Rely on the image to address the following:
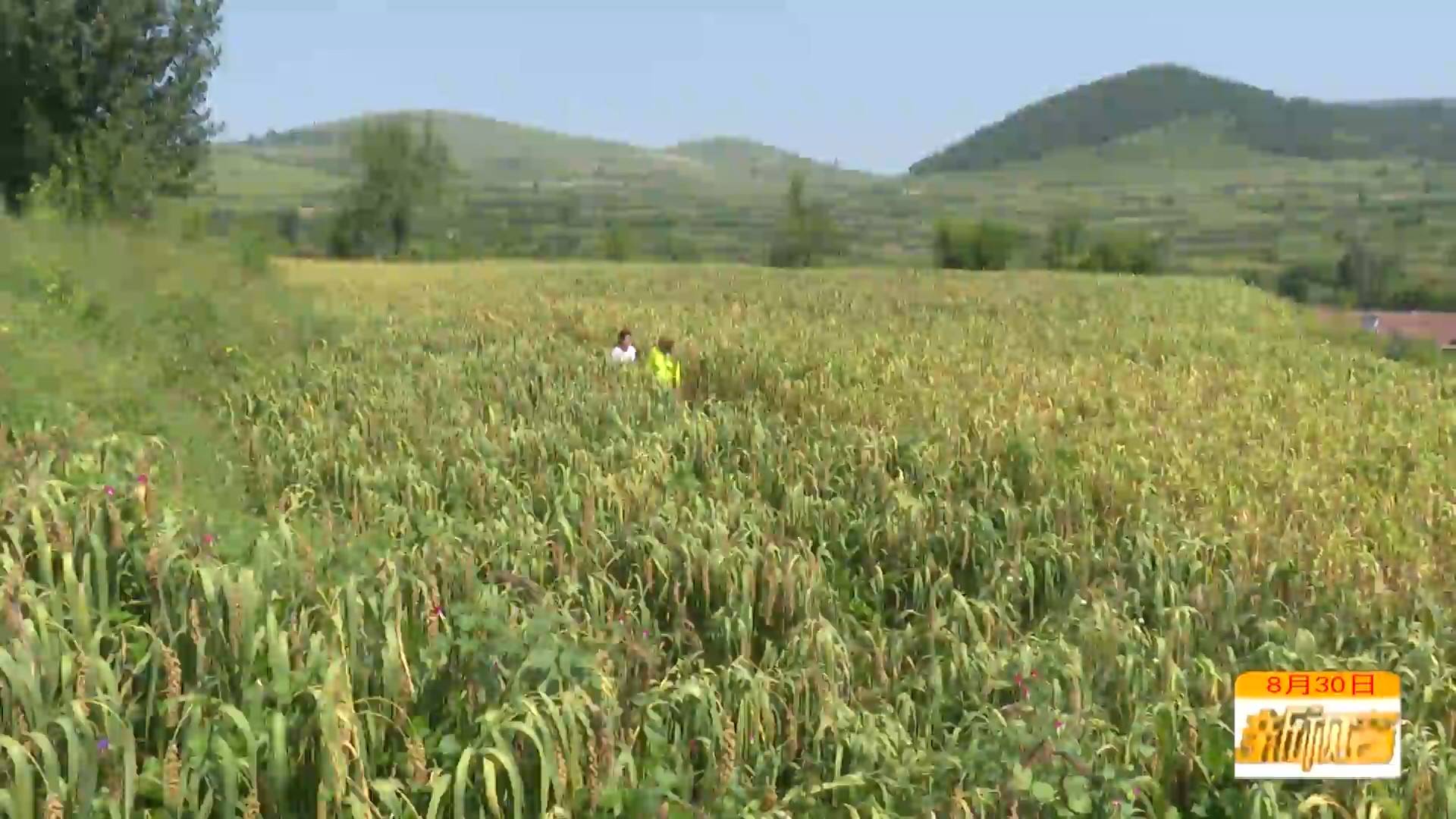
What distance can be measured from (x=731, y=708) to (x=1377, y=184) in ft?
745

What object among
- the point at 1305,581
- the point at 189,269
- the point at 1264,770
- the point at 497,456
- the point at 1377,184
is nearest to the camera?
the point at 1264,770

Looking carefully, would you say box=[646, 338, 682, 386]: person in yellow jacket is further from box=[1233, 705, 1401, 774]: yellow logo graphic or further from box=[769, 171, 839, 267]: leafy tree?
box=[769, 171, 839, 267]: leafy tree

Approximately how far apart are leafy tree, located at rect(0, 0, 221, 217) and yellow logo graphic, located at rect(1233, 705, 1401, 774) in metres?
22.9

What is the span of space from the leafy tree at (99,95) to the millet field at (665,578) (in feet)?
27.8

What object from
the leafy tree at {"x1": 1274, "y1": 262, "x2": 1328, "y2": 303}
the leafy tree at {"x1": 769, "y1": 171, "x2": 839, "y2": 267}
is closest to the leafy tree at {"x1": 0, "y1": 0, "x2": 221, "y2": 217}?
the leafy tree at {"x1": 769, "y1": 171, "x2": 839, "y2": 267}

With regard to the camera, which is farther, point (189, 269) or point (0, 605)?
point (189, 269)

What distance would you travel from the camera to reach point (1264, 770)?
14.4ft

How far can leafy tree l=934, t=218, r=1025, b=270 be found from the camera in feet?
292

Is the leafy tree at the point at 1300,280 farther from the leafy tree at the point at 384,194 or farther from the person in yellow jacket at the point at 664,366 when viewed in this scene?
the person in yellow jacket at the point at 664,366

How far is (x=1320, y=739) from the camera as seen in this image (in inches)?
170

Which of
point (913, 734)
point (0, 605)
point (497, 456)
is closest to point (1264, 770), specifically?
point (913, 734)

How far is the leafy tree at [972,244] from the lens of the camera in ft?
292

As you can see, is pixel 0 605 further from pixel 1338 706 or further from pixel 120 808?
pixel 1338 706

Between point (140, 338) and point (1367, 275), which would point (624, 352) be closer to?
point (140, 338)
